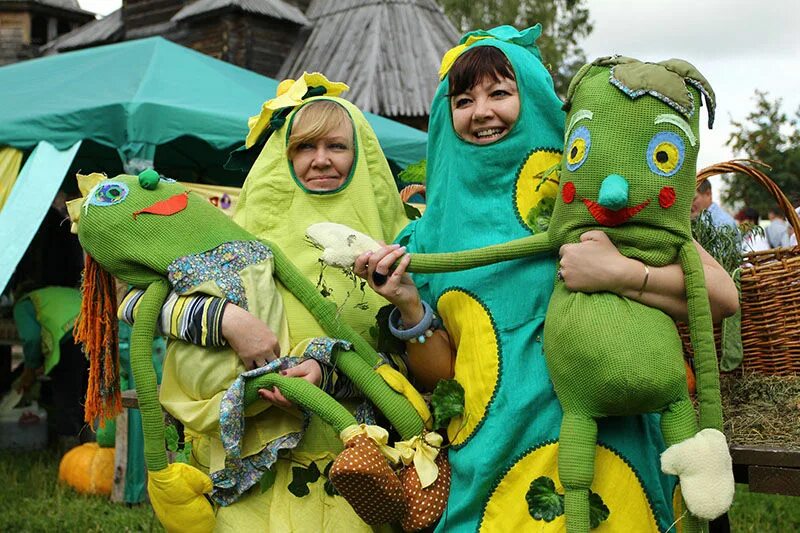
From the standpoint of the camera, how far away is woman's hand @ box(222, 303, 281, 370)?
6.88 feet

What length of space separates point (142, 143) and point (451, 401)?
3702 millimetres

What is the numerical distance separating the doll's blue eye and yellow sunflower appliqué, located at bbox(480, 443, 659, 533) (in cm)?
110

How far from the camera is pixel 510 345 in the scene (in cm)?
197

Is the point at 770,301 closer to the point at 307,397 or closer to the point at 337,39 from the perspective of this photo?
the point at 307,397

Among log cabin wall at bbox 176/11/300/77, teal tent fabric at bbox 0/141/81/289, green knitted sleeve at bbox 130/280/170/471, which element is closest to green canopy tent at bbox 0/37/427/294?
teal tent fabric at bbox 0/141/81/289

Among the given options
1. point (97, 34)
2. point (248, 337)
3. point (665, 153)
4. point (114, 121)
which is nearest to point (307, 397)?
point (248, 337)

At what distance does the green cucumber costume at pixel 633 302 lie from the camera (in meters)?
1.74

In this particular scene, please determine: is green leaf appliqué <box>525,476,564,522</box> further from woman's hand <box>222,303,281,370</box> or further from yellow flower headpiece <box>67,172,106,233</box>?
yellow flower headpiece <box>67,172,106,233</box>

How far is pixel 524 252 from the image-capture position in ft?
6.38

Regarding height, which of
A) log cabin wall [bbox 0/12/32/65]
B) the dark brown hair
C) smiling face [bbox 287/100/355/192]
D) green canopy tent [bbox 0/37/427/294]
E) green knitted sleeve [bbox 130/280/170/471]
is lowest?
log cabin wall [bbox 0/12/32/65]

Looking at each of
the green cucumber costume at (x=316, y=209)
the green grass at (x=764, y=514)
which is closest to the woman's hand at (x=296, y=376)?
the green cucumber costume at (x=316, y=209)

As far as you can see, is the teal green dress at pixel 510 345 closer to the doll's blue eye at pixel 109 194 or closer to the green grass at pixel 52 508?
the doll's blue eye at pixel 109 194

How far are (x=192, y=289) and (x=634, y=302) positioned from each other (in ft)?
3.21

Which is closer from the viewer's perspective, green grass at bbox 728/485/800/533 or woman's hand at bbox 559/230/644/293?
woman's hand at bbox 559/230/644/293
